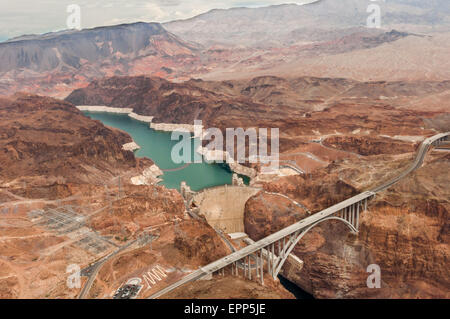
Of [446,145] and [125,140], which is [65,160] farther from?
[446,145]

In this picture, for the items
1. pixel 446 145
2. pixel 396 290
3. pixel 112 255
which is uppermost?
pixel 446 145

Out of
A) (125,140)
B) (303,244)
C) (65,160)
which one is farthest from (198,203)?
(125,140)

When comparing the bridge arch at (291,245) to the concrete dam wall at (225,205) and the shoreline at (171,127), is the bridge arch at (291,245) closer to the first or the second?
the concrete dam wall at (225,205)

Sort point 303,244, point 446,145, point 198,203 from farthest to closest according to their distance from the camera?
point 446,145
point 198,203
point 303,244

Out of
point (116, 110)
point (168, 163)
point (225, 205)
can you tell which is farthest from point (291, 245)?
point (116, 110)

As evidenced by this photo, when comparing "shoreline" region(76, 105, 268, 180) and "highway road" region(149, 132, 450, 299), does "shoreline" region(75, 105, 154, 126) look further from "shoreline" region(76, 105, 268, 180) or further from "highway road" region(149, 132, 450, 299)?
"highway road" region(149, 132, 450, 299)

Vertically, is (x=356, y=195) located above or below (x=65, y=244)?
above

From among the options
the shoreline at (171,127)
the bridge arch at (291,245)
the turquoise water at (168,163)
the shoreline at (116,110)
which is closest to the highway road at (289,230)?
the bridge arch at (291,245)

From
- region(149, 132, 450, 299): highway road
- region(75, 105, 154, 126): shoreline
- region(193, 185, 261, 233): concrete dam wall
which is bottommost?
region(193, 185, 261, 233): concrete dam wall

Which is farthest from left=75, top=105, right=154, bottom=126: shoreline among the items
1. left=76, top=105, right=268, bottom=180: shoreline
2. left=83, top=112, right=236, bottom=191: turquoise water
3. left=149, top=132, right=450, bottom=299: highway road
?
left=149, top=132, right=450, bottom=299: highway road
